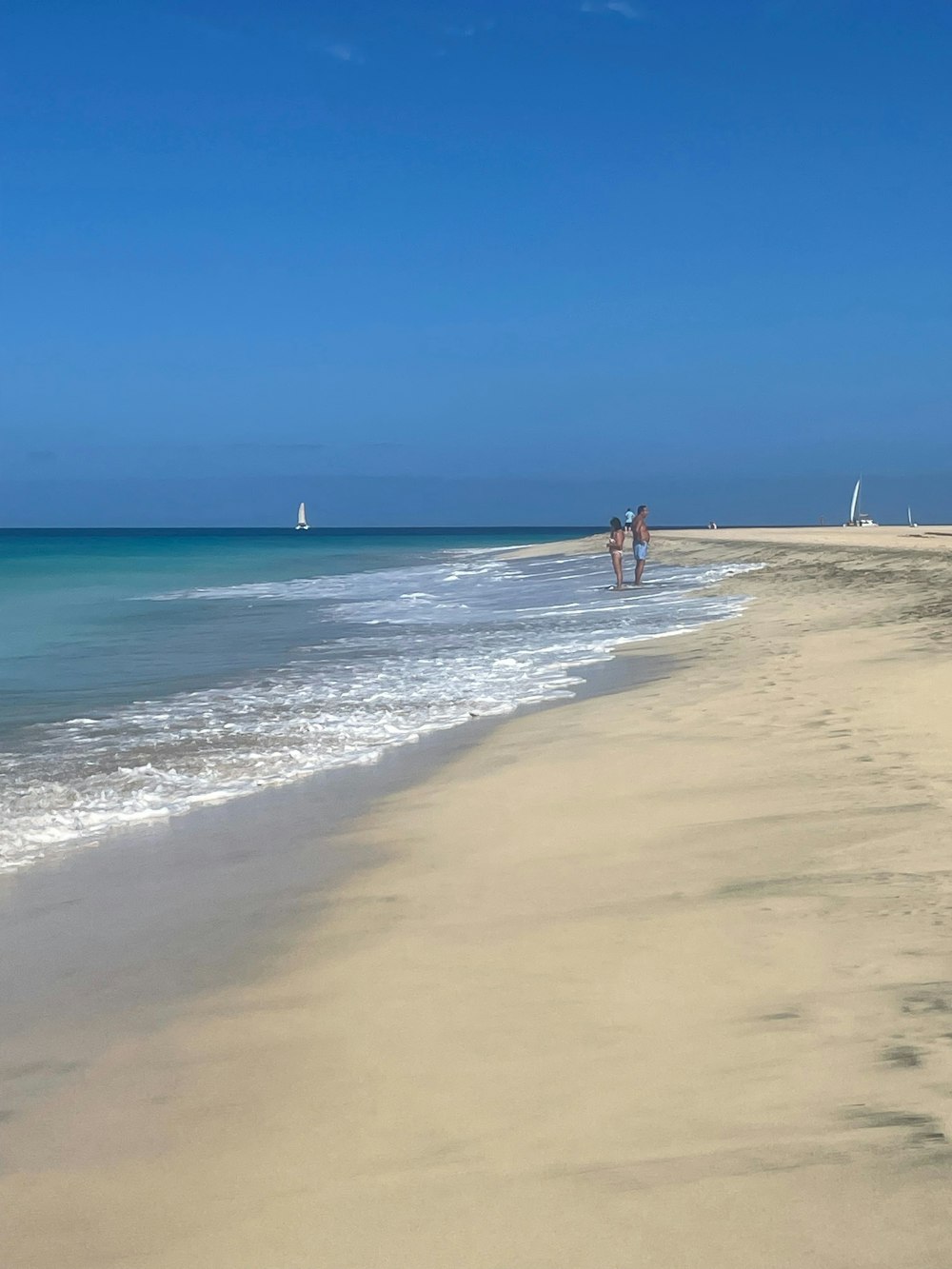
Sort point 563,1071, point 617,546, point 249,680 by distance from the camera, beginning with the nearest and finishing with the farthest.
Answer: point 563,1071, point 249,680, point 617,546

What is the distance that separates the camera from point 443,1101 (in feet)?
9.36

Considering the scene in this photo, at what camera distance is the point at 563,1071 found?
297 centimetres

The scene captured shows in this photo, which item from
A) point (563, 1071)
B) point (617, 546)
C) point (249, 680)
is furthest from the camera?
point (617, 546)

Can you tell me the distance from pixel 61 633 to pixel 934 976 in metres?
17.5

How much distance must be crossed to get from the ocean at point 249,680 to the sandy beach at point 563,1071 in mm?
1824

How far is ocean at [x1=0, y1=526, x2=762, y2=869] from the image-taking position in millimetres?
6785

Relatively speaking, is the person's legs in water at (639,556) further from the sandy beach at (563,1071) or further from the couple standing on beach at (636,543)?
the sandy beach at (563,1071)

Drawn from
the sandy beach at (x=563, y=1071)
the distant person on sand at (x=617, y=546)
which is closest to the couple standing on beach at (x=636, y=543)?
the distant person on sand at (x=617, y=546)

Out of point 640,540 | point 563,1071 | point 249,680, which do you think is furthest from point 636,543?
point 563,1071

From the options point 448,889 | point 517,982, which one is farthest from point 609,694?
point 517,982

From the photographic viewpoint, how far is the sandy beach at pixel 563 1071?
2346 mm

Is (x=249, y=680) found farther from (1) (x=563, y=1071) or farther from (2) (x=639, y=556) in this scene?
(2) (x=639, y=556)

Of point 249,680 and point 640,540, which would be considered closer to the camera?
point 249,680

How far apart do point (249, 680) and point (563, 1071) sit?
8.93 m
